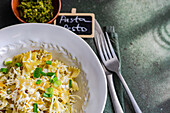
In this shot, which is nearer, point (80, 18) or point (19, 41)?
point (19, 41)

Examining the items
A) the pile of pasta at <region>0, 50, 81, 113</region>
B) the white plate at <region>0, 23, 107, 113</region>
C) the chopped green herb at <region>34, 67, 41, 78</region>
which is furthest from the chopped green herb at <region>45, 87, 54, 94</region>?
the white plate at <region>0, 23, 107, 113</region>

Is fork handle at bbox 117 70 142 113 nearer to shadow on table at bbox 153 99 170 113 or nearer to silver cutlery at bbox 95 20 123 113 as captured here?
silver cutlery at bbox 95 20 123 113

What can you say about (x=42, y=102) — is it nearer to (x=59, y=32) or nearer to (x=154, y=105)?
(x=59, y=32)

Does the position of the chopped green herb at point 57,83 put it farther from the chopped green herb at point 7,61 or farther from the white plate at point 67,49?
the chopped green herb at point 7,61

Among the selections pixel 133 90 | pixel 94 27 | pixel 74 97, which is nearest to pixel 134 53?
pixel 133 90

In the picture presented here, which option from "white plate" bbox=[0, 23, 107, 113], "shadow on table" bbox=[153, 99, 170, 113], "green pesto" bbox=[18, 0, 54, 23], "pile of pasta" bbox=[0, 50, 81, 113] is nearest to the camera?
"pile of pasta" bbox=[0, 50, 81, 113]

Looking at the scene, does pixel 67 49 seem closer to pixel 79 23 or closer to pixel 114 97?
pixel 79 23

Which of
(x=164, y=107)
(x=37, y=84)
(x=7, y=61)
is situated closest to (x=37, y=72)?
(x=37, y=84)
